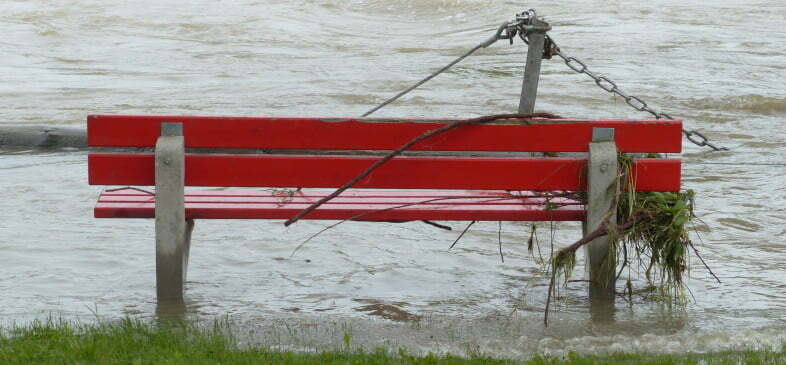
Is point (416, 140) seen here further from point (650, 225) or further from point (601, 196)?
point (650, 225)

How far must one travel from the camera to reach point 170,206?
233 inches

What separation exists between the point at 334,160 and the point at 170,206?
2.70 feet

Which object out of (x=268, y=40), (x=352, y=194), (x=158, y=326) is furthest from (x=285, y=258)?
(x=268, y=40)

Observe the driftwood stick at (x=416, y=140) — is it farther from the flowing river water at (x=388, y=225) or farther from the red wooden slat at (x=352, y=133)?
the flowing river water at (x=388, y=225)

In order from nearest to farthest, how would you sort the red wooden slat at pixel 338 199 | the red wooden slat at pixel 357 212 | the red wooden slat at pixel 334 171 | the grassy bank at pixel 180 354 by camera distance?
the grassy bank at pixel 180 354
the red wooden slat at pixel 334 171
the red wooden slat at pixel 357 212
the red wooden slat at pixel 338 199

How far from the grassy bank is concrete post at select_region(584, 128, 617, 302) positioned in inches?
35.2

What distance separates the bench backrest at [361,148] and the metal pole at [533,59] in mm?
1665

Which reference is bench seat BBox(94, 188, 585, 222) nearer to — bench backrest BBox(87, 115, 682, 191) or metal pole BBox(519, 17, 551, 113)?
bench backrest BBox(87, 115, 682, 191)

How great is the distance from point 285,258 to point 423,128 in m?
2.29

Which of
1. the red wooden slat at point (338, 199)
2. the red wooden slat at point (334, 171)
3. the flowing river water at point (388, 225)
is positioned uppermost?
the red wooden slat at point (334, 171)

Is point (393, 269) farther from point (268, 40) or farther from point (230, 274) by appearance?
point (268, 40)

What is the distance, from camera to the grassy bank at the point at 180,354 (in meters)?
4.94

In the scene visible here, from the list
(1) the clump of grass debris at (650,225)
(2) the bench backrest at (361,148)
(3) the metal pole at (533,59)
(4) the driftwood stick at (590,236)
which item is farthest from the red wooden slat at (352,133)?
(3) the metal pole at (533,59)

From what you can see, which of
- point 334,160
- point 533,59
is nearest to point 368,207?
point 334,160
